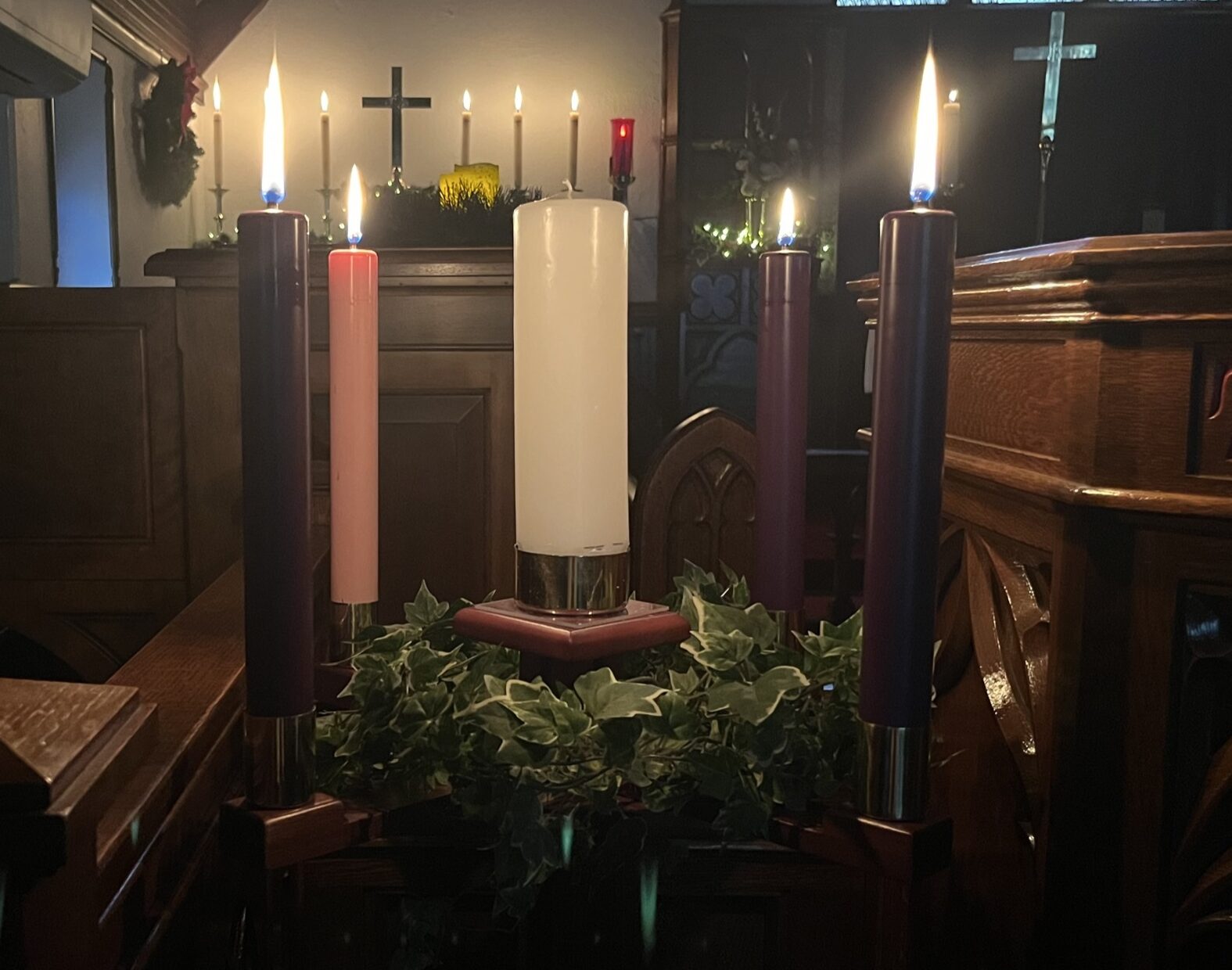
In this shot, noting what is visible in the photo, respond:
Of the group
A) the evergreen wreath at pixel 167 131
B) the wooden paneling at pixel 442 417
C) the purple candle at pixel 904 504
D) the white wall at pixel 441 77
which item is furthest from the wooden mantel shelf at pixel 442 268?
the white wall at pixel 441 77

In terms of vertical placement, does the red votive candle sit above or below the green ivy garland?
above

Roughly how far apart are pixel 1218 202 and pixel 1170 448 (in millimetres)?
4636

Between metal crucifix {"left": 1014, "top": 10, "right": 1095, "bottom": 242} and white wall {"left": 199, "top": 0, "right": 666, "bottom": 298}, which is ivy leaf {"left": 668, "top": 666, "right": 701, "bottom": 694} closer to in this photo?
white wall {"left": 199, "top": 0, "right": 666, "bottom": 298}

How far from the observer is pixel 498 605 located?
600 millimetres

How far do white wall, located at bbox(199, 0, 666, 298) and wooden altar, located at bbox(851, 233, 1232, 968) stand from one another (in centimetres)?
402

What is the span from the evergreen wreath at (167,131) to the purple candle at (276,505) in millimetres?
3805

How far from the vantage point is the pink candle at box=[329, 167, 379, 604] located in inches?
28.5

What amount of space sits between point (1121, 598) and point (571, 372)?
51cm

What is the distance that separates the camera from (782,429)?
70 centimetres

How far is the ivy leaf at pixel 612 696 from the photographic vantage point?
52cm

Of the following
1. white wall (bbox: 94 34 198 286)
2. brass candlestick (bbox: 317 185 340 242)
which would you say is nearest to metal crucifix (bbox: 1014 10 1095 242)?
brass candlestick (bbox: 317 185 340 242)

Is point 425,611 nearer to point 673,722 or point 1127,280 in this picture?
point 673,722

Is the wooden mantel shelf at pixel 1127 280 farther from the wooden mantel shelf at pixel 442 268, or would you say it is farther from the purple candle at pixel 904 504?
the wooden mantel shelf at pixel 442 268

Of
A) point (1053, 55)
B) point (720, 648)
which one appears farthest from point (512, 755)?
point (1053, 55)
